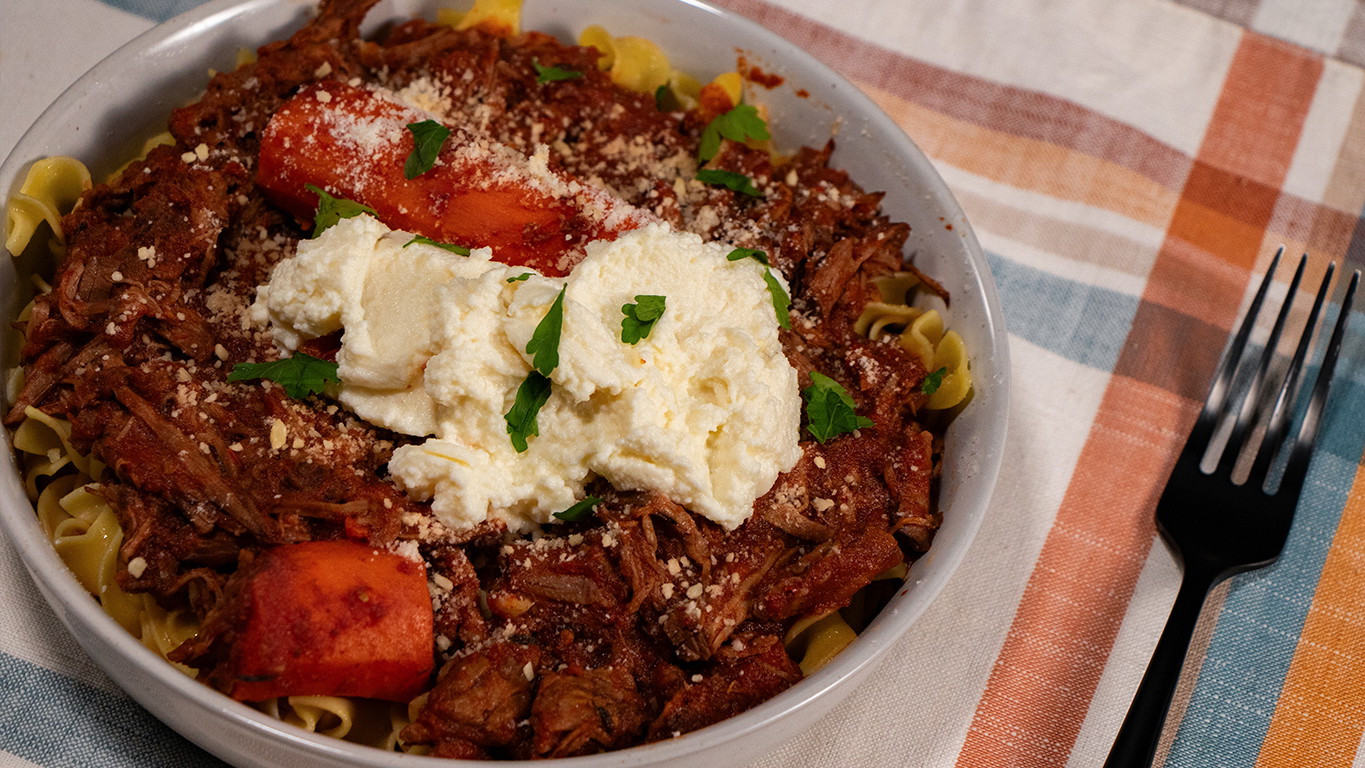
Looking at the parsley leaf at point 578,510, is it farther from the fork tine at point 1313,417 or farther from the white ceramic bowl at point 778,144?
the fork tine at point 1313,417

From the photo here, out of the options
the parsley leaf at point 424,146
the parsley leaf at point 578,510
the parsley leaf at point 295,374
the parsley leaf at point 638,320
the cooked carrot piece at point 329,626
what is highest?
the parsley leaf at point 424,146

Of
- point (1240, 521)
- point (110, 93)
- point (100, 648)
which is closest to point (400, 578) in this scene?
point (100, 648)

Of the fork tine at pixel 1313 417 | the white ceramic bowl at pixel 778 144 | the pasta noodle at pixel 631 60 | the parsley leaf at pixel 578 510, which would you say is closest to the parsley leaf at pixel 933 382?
the white ceramic bowl at pixel 778 144

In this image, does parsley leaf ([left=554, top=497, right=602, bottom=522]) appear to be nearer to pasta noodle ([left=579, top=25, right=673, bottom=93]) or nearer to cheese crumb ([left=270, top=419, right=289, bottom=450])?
cheese crumb ([left=270, top=419, right=289, bottom=450])

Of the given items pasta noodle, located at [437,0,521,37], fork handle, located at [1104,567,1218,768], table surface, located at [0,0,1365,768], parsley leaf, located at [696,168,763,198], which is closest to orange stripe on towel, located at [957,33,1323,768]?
table surface, located at [0,0,1365,768]

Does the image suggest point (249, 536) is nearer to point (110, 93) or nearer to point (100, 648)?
point (100, 648)
